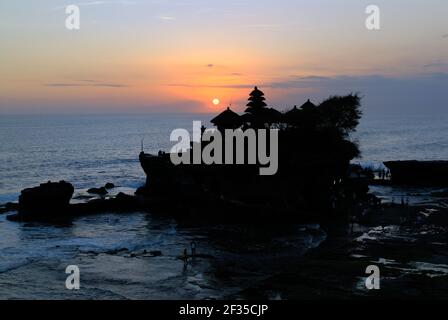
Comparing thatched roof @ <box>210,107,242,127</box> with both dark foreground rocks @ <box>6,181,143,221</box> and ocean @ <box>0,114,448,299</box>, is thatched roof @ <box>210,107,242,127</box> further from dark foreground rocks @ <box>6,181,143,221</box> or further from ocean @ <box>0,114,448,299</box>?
dark foreground rocks @ <box>6,181,143,221</box>

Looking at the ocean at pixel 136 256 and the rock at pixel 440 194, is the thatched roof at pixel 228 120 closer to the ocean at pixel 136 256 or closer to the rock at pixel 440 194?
the ocean at pixel 136 256

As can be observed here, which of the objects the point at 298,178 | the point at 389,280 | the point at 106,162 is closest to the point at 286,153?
the point at 298,178

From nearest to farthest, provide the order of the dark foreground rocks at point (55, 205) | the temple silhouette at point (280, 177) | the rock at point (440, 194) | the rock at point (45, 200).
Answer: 1. the temple silhouette at point (280, 177)
2. the dark foreground rocks at point (55, 205)
3. the rock at point (45, 200)
4. the rock at point (440, 194)

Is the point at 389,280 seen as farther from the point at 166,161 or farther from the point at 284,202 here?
the point at 166,161

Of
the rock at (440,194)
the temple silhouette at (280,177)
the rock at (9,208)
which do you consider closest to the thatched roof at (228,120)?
the temple silhouette at (280,177)

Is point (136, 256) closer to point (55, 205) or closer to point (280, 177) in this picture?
point (280, 177)

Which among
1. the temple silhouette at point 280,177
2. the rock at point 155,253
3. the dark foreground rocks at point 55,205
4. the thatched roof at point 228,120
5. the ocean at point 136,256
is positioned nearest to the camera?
the ocean at point 136,256

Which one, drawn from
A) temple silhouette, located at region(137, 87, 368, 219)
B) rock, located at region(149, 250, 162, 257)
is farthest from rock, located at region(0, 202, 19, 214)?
rock, located at region(149, 250, 162, 257)

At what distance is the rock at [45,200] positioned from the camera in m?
50.8

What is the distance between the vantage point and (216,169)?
154 feet

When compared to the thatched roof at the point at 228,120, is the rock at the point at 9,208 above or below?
below

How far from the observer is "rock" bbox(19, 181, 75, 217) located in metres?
50.8
